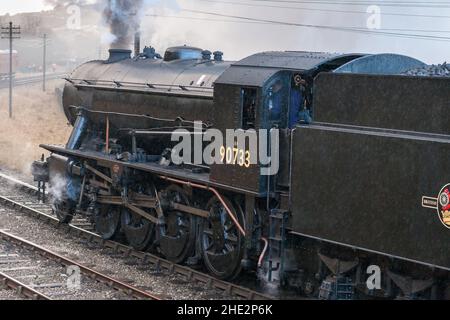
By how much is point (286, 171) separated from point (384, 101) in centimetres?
186

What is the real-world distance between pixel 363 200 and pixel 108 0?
39.2 feet

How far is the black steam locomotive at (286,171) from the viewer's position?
24.7 ft

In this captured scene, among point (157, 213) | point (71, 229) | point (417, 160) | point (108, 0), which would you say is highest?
point (108, 0)

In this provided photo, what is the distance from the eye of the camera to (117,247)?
12.9m

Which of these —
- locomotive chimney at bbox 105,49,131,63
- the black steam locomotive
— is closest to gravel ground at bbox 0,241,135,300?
the black steam locomotive

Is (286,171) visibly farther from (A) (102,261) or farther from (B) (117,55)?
(B) (117,55)

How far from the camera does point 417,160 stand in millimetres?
7367

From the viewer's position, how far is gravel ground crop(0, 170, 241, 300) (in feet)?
34.5

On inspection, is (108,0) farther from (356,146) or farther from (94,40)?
(94,40)

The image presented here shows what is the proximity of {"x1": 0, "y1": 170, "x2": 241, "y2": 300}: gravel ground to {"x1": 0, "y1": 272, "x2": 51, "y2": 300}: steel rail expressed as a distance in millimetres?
501

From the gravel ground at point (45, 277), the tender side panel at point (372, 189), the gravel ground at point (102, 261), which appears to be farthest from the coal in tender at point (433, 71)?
the gravel ground at point (45, 277)

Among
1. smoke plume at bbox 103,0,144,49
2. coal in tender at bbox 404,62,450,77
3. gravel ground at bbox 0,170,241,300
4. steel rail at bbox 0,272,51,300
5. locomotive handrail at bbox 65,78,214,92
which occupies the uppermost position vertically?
smoke plume at bbox 103,0,144,49

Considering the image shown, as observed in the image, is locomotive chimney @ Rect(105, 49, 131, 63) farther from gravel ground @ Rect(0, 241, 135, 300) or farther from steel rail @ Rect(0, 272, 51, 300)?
steel rail @ Rect(0, 272, 51, 300)

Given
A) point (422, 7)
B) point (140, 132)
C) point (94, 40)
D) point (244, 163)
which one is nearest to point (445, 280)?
point (244, 163)
